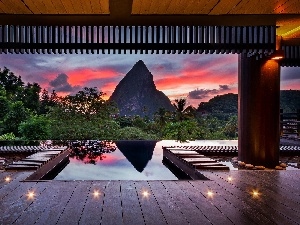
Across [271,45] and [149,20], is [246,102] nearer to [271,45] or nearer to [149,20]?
[271,45]

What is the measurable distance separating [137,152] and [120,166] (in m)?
1.83

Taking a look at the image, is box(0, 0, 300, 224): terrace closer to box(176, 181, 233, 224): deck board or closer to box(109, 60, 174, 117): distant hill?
box(176, 181, 233, 224): deck board

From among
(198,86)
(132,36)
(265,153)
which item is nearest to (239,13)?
(132,36)

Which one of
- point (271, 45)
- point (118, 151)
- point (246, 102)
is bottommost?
point (118, 151)

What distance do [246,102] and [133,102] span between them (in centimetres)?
1811

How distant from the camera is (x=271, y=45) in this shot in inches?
178

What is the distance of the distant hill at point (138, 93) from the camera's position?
22308 mm

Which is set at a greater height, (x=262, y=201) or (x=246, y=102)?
(x=246, y=102)

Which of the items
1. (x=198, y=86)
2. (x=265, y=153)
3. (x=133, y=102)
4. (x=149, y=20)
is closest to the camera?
(x=149, y=20)

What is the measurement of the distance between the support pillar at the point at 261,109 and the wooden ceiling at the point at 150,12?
3.82ft

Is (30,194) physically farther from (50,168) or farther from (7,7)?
(50,168)

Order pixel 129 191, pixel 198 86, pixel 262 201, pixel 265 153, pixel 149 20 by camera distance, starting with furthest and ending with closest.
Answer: pixel 198 86, pixel 265 153, pixel 149 20, pixel 129 191, pixel 262 201

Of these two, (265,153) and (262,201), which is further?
(265,153)

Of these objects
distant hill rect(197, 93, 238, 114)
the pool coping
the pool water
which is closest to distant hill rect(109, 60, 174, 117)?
distant hill rect(197, 93, 238, 114)
